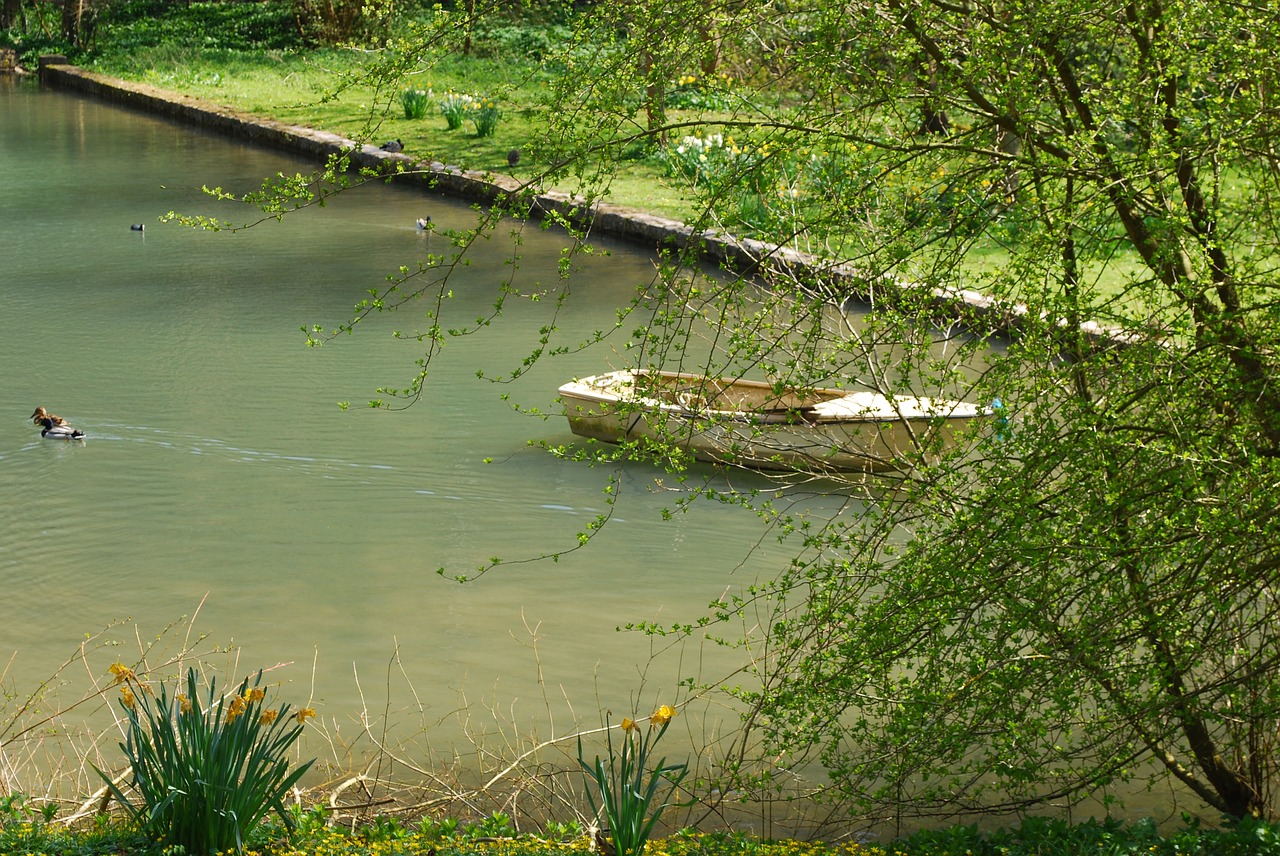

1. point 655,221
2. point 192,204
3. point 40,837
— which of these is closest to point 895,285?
point 40,837

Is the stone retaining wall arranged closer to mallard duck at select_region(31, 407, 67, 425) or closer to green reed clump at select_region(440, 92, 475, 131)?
green reed clump at select_region(440, 92, 475, 131)

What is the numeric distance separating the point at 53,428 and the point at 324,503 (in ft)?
7.92

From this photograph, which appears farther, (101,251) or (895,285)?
(101,251)

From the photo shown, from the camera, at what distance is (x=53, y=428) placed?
10.6 metres

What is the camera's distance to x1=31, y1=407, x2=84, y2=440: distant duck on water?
1054cm

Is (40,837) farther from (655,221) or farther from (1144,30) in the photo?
(655,221)

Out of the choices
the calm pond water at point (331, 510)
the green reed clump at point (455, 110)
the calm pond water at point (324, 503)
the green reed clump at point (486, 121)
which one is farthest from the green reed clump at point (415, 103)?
the calm pond water at point (331, 510)

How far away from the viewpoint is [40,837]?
4.60 meters

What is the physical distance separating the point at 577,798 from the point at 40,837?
2208 mm

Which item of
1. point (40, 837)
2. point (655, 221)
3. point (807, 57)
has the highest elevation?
point (807, 57)

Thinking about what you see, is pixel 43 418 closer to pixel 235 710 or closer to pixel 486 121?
pixel 235 710

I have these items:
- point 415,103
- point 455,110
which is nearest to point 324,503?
point 455,110

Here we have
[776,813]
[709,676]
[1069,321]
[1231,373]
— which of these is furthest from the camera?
[709,676]

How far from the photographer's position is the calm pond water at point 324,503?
7.55 m
